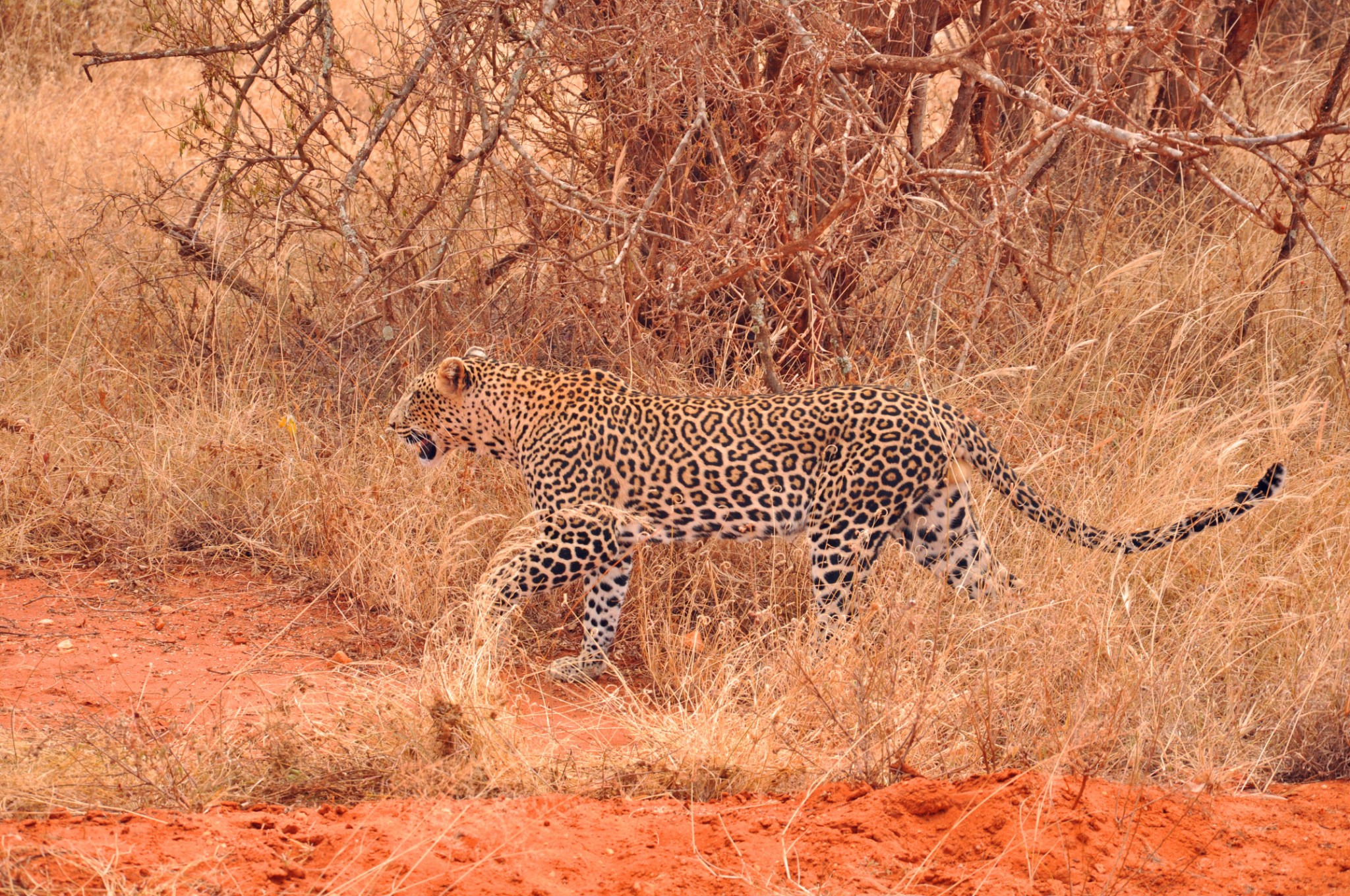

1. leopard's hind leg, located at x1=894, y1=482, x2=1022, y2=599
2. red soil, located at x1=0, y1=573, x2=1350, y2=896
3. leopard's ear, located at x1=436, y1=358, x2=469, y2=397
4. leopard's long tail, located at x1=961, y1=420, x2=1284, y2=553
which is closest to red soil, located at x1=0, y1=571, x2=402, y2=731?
red soil, located at x1=0, y1=573, x2=1350, y2=896

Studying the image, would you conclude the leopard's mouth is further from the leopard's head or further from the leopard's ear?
the leopard's ear

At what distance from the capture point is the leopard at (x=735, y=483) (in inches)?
225

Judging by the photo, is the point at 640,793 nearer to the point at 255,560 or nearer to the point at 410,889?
the point at 410,889

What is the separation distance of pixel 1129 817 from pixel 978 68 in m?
3.73

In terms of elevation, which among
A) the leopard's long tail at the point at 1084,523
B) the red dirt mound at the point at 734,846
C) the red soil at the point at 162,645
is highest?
the leopard's long tail at the point at 1084,523

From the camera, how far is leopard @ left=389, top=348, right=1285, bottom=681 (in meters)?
5.71

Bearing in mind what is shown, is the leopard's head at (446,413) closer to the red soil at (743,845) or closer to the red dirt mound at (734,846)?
the red soil at (743,845)

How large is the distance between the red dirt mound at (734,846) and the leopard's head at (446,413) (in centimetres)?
259

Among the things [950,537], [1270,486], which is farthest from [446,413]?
[1270,486]

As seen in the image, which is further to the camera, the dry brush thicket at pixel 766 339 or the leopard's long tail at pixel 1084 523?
the leopard's long tail at pixel 1084 523

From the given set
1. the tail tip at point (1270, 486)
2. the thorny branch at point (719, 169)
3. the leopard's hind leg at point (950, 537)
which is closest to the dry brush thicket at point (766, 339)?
the thorny branch at point (719, 169)

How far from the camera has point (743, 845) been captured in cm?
393

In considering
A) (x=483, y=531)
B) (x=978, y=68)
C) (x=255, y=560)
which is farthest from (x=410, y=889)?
(x=978, y=68)

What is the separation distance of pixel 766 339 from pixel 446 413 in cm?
156
